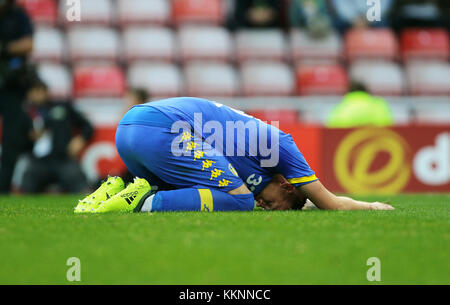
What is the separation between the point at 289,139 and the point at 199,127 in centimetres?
54

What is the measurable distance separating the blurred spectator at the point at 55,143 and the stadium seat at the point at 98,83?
1.92m

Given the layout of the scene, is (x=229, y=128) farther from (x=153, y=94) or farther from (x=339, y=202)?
(x=153, y=94)

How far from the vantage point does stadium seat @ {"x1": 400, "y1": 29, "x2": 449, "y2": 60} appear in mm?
11422

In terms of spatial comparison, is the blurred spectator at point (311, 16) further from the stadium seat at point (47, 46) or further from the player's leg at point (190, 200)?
the player's leg at point (190, 200)

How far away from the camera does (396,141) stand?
8062 mm

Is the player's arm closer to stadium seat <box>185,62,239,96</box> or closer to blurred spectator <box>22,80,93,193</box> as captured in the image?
blurred spectator <box>22,80,93,193</box>

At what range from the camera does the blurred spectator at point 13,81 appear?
7445 millimetres

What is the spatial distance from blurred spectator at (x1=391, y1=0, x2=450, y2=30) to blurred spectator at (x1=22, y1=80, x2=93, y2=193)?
6.27 m

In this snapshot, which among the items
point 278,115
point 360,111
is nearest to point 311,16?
point 278,115

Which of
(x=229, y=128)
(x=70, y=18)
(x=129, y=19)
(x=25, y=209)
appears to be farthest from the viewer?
(x=129, y=19)

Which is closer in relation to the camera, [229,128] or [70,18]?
[229,128]

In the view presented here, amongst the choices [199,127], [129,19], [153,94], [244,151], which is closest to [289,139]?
[244,151]

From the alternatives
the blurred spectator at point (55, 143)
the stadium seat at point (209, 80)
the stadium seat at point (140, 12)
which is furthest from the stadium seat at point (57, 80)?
the blurred spectator at point (55, 143)

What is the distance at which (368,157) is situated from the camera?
7945mm
